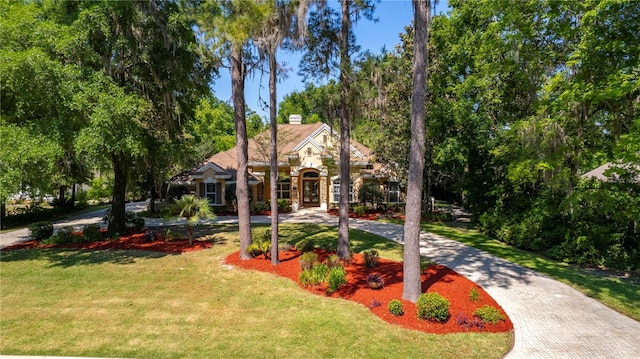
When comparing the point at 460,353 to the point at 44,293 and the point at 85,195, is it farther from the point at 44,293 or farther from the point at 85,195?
the point at 85,195

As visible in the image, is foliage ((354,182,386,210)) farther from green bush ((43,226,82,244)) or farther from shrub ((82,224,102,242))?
green bush ((43,226,82,244))

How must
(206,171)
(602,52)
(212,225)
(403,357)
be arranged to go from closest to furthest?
(403,357) → (602,52) → (212,225) → (206,171)

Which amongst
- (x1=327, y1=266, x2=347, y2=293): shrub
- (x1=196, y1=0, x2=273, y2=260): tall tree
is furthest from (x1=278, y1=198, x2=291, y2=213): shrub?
(x1=327, y1=266, x2=347, y2=293): shrub

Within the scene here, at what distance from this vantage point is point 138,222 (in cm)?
1762

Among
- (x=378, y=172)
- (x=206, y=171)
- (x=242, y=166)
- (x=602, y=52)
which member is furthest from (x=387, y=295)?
(x=206, y=171)

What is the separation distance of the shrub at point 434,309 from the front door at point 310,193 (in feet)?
63.7

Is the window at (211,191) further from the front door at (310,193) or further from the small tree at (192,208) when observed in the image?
the small tree at (192,208)

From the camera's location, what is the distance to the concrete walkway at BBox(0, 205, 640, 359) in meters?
6.20

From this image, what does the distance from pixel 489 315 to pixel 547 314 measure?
1.79 meters

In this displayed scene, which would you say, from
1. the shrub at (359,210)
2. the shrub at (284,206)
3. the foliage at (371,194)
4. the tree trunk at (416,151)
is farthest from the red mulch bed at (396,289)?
the foliage at (371,194)

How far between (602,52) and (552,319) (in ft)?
27.3

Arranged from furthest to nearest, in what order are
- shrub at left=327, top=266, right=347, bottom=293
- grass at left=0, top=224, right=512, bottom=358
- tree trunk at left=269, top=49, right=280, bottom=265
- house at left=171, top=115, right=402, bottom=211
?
house at left=171, top=115, right=402, bottom=211 → tree trunk at left=269, top=49, right=280, bottom=265 → shrub at left=327, top=266, right=347, bottom=293 → grass at left=0, top=224, right=512, bottom=358

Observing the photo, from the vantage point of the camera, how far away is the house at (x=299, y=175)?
2464cm

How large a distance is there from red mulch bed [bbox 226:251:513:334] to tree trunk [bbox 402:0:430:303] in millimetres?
669
